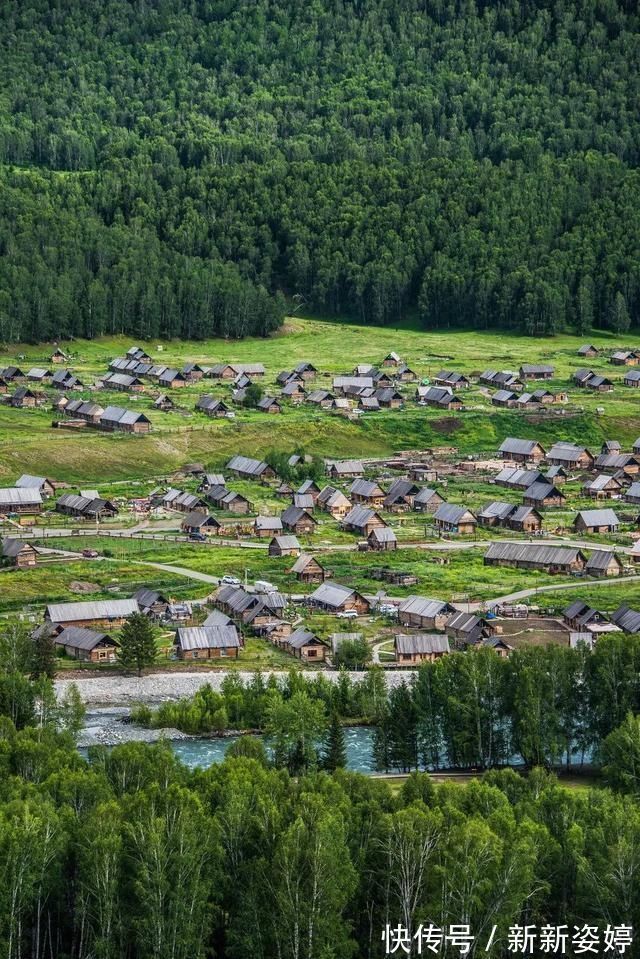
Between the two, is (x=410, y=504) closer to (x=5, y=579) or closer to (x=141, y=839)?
(x=5, y=579)

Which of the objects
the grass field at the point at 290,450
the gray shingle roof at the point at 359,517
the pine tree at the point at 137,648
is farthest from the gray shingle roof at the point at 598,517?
the pine tree at the point at 137,648

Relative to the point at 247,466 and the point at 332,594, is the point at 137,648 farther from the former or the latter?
the point at 247,466

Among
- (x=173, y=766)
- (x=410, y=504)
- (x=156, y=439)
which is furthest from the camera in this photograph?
(x=156, y=439)

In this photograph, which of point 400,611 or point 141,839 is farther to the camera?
point 400,611

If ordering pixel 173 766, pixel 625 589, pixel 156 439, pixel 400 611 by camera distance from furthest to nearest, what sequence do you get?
pixel 156 439, pixel 625 589, pixel 400 611, pixel 173 766

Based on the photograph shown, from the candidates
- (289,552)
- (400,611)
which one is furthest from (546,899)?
(289,552)

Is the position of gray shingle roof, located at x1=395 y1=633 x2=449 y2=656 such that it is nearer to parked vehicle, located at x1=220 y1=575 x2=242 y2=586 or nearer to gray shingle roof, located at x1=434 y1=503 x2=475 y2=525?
parked vehicle, located at x1=220 y1=575 x2=242 y2=586

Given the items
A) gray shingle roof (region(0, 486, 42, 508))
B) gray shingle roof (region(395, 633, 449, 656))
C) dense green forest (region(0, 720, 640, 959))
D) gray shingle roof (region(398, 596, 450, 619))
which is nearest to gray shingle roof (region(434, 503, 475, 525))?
gray shingle roof (region(398, 596, 450, 619))
